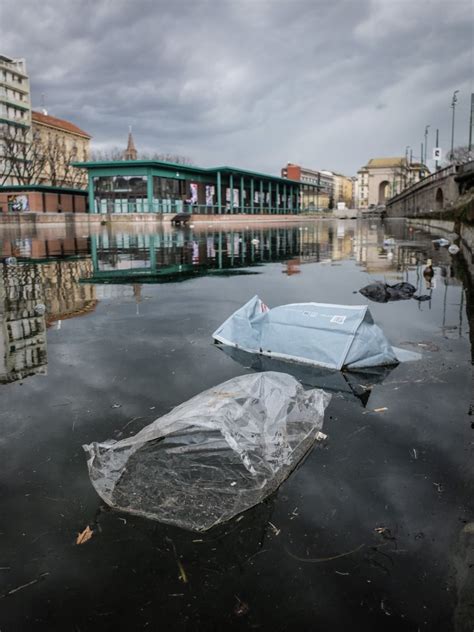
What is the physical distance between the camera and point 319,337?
5203 millimetres

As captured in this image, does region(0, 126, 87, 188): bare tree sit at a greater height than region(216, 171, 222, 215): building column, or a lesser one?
greater

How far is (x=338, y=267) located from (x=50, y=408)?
39.2ft

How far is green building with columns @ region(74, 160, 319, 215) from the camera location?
5825 centimetres

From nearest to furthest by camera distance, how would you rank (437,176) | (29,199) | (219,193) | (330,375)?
(330,375) → (437,176) → (29,199) → (219,193)

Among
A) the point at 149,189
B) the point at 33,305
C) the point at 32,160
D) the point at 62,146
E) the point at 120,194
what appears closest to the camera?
the point at 33,305

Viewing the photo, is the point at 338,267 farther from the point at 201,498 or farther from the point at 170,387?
the point at 201,498

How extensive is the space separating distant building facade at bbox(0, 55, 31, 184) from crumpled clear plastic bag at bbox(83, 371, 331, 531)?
81.4 metres

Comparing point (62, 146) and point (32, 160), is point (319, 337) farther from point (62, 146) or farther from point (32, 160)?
point (62, 146)

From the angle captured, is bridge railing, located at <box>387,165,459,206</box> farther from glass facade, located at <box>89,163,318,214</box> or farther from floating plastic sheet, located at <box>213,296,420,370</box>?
floating plastic sheet, located at <box>213,296,420,370</box>

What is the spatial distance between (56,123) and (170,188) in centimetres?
4577

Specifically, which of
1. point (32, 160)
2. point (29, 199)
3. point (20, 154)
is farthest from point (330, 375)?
point (20, 154)

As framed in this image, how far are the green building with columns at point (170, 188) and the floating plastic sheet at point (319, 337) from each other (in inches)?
Answer: 2162

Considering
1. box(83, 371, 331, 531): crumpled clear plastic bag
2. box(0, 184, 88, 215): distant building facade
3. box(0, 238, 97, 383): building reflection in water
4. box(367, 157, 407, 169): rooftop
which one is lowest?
box(83, 371, 331, 531): crumpled clear plastic bag

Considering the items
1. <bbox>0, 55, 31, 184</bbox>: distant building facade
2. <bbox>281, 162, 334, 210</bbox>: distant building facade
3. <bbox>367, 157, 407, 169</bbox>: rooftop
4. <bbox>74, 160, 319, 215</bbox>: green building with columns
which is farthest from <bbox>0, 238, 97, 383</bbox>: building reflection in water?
<bbox>367, 157, 407, 169</bbox>: rooftop
